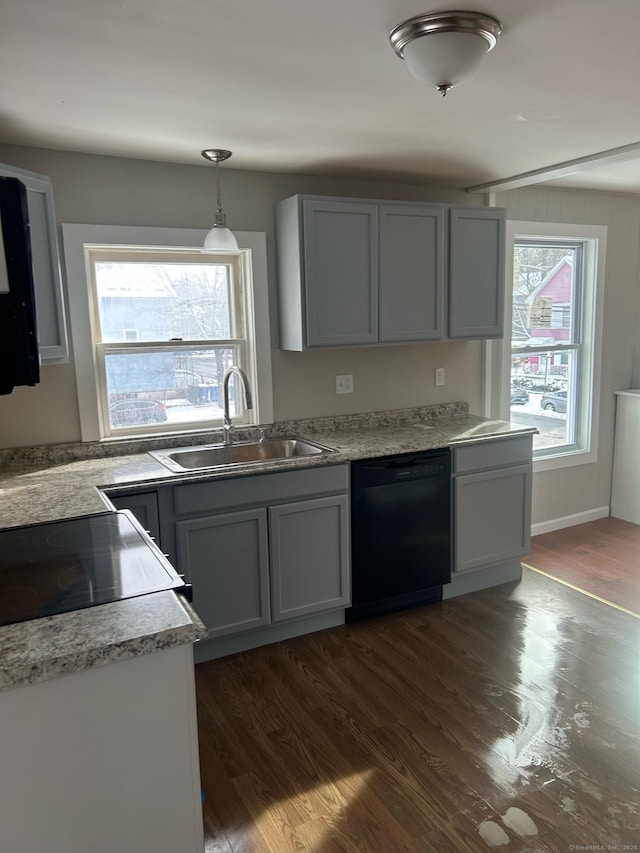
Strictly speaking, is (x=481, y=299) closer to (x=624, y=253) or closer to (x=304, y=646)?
(x=624, y=253)

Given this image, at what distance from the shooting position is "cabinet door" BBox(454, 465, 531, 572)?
342 centimetres

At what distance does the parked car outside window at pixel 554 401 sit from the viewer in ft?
15.2

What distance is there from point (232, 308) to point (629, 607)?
8.58 feet

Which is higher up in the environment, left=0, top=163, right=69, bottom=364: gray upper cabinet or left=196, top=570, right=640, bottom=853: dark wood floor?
left=0, top=163, right=69, bottom=364: gray upper cabinet

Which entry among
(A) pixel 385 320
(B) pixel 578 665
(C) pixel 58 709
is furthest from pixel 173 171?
(B) pixel 578 665

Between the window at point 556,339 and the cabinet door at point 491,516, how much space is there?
88cm

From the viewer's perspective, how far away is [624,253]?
15.3 ft

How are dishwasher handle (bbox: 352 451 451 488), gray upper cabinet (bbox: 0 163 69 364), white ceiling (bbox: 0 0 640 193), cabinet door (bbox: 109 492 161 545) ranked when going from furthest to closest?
dishwasher handle (bbox: 352 451 451 488)
cabinet door (bbox: 109 492 161 545)
gray upper cabinet (bbox: 0 163 69 364)
white ceiling (bbox: 0 0 640 193)

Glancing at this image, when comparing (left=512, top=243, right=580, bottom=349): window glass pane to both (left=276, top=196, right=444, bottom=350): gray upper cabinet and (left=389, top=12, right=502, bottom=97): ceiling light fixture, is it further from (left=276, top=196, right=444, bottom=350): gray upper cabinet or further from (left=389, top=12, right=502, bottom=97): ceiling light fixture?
(left=389, top=12, right=502, bottom=97): ceiling light fixture

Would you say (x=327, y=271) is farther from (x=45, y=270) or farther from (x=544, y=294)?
(x=544, y=294)

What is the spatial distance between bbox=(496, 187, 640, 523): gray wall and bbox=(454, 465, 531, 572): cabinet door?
95 cm

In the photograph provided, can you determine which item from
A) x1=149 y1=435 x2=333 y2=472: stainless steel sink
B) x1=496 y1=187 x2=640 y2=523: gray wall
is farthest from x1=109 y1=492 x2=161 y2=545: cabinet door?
x1=496 y1=187 x2=640 y2=523: gray wall

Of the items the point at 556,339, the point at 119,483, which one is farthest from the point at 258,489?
the point at 556,339

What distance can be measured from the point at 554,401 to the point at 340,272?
2233 millimetres
